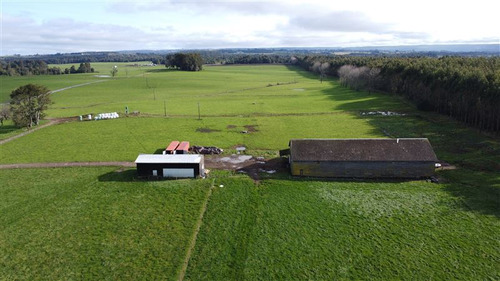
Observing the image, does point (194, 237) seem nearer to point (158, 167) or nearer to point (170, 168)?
point (170, 168)

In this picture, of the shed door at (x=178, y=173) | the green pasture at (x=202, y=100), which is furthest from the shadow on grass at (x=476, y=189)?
the green pasture at (x=202, y=100)

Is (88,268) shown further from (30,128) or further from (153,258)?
(30,128)

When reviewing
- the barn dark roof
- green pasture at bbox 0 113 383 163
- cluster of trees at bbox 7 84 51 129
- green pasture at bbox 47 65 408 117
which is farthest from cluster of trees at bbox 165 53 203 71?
the barn dark roof

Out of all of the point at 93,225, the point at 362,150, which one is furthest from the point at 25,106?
the point at 362,150

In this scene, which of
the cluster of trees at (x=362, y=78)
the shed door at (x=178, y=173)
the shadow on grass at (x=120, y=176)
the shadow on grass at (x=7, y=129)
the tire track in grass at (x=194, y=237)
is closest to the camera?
the tire track in grass at (x=194, y=237)

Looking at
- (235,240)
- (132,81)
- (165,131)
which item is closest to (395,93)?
(165,131)

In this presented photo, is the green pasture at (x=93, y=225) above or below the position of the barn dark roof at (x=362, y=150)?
below

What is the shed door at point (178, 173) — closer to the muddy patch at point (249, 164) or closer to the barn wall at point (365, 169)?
the muddy patch at point (249, 164)
